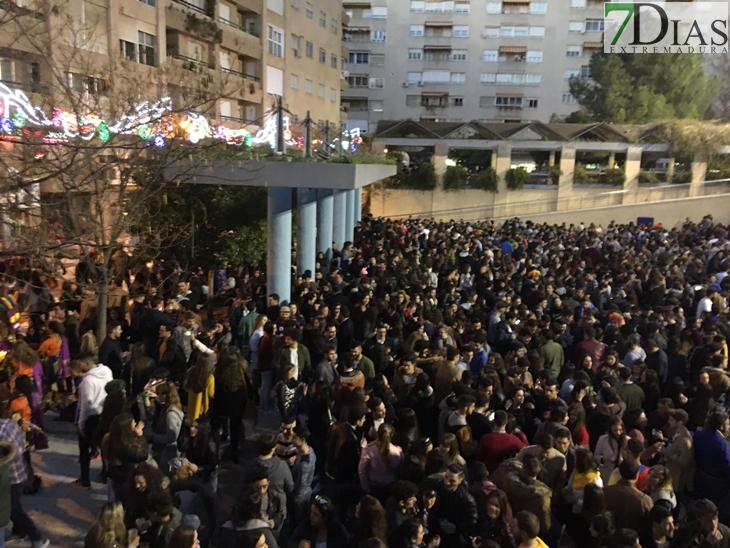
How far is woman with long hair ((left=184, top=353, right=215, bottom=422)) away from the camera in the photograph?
5410mm

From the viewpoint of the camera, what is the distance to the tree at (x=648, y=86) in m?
33.9

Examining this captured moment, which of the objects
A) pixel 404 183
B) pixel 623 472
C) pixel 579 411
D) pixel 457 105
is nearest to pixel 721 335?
pixel 579 411

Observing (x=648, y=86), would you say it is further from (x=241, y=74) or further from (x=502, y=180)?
(x=241, y=74)

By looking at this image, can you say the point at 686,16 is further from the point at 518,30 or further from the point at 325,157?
the point at 325,157

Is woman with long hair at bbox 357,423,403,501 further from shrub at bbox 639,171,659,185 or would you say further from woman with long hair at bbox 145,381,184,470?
shrub at bbox 639,171,659,185

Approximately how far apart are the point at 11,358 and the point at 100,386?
4.55ft

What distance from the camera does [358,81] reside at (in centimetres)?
4709

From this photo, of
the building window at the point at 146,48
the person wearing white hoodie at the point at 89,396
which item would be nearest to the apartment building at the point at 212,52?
the building window at the point at 146,48

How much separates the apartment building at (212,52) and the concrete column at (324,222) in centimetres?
196

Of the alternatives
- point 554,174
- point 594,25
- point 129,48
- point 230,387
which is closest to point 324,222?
point 230,387

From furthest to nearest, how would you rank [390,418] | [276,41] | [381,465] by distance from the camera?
[276,41]
[390,418]
[381,465]

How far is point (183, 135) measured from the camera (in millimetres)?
8695

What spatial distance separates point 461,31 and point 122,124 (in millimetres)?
42621

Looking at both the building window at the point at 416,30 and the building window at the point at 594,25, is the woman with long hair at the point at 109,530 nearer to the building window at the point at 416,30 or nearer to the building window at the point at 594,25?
the building window at the point at 416,30
